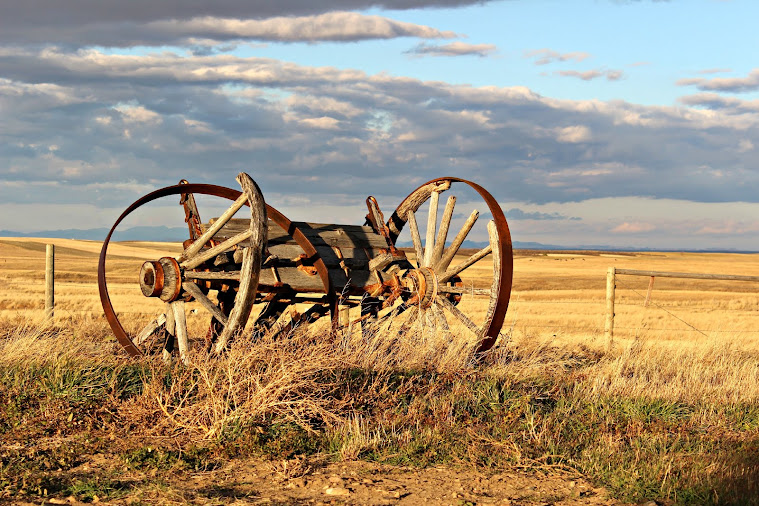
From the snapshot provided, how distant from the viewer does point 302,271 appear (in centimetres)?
816

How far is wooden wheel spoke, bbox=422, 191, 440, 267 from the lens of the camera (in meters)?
9.15

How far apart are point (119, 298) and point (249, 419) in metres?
22.1

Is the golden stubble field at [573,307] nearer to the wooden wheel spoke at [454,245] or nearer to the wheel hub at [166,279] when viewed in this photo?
the wooden wheel spoke at [454,245]

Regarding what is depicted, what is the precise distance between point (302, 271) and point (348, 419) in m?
2.68

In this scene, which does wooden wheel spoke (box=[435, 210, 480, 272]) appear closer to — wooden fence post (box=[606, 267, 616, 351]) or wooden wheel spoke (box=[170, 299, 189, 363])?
wooden wheel spoke (box=[170, 299, 189, 363])

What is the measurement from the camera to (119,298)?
26.1 metres

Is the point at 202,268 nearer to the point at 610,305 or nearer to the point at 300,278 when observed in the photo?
the point at 300,278

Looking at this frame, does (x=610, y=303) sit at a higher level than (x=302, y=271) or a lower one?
lower

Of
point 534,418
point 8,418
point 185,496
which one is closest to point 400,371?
point 534,418

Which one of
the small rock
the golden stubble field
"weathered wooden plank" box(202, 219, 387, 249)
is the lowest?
the golden stubble field

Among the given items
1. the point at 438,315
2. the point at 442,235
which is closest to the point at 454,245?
the point at 442,235

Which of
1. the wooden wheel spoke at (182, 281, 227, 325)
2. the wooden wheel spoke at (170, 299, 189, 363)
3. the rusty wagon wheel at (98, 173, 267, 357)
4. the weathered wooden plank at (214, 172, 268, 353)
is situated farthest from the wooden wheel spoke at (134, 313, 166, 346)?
the weathered wooden plank at (214, 172, 268, 353)

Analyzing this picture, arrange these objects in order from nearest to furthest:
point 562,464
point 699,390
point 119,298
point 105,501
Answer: point 105,501 < point 562,464 < point 699,390 < point 119,298

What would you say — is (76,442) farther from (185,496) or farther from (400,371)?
(400,371)
